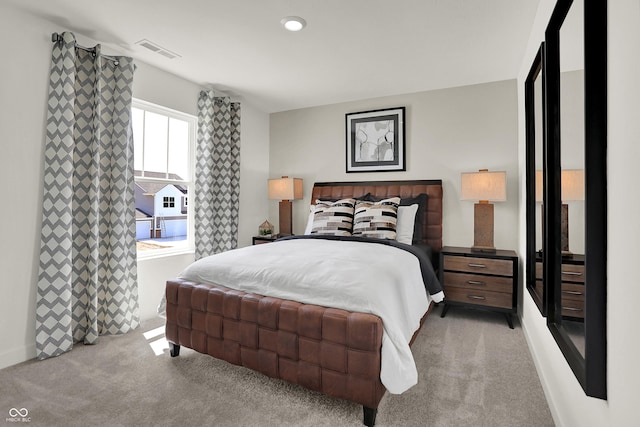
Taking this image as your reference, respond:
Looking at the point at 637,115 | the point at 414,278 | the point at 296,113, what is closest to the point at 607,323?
the point at 637,115

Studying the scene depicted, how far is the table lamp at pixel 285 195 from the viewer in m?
4.33

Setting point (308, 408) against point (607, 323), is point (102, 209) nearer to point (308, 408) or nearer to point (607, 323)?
point (308, 408)

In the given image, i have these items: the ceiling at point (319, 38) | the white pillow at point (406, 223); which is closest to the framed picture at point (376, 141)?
the ceiling at point (319, 38)

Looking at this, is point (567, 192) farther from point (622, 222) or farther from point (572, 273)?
point (622, 222)

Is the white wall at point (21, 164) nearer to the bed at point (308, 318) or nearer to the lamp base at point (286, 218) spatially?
the bed at point (308, 318)

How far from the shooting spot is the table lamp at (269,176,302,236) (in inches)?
170

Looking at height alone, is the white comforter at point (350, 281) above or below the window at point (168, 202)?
below

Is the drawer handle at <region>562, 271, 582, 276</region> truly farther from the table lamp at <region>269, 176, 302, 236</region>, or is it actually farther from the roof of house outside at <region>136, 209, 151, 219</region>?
the roof of house outside at <region>136, 209, 151, 219</region>

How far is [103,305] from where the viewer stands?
280 centimetres

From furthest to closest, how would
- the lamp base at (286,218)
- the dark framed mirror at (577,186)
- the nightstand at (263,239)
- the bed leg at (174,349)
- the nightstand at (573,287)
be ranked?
the lamp base at (286,218), the nightstand at (263,239), the bed leg at (174,349), the nightstand at (573,287), the dark framed mirror at (577,186)

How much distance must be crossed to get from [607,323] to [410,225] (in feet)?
7.46

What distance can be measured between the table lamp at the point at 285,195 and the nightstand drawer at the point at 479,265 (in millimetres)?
2070

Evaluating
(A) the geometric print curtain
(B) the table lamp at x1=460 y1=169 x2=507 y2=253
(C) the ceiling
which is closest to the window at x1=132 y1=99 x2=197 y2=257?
(A) the geometric print curtain

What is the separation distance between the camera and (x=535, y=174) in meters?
2.44
